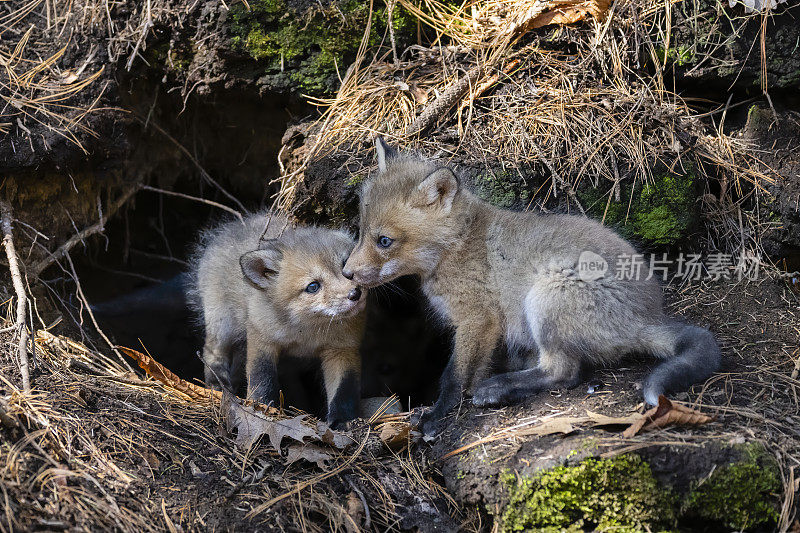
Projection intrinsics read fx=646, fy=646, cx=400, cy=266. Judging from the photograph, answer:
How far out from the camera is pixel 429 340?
541 cm

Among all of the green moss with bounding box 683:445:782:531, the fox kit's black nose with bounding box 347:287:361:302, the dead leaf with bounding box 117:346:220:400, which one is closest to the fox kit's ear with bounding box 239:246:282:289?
the fox kit's black nose with bounding box 347:287:361:302

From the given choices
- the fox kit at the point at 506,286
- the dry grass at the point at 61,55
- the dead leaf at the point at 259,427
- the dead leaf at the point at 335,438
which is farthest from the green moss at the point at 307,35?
the dead leaf at the point at 335,438

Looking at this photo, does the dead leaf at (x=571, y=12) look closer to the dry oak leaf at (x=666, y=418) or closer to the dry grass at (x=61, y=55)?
the dry grass at (x=61, y=55)

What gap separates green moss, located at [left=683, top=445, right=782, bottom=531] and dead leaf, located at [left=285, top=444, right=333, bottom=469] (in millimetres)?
1642

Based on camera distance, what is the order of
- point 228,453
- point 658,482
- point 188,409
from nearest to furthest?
point 658,482 < point 228,453 < point 188,409

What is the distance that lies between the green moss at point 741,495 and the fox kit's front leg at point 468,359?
127 centimetres

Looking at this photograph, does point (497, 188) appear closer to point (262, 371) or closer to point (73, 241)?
point (262, 371)

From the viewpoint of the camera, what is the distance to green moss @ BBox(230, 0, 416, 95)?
4594 millimetres

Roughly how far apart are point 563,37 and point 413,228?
1.93m

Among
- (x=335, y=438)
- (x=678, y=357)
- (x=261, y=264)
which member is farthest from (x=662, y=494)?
(x=261, y=264)

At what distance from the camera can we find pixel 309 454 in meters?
3.21

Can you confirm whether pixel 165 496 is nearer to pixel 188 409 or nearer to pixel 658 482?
pixel 188 409

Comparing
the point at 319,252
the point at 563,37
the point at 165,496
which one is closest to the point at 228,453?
the point at 165,496

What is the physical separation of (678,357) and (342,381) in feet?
6.51
